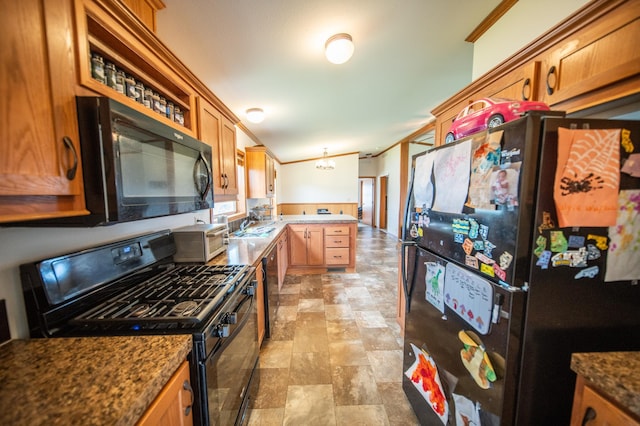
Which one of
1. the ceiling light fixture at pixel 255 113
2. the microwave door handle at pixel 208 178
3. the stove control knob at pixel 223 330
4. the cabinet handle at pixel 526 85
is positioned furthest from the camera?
the ceiling light fixture at pixel 255 113

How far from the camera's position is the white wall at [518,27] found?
3.84ft

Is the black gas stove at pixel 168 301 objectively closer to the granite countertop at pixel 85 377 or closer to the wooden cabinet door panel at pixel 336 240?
the granite countertop at pixel 85 377

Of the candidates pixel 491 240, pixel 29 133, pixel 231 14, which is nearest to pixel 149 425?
pixel 29 133

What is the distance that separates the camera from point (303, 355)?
6.31 feet

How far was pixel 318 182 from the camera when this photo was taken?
7078mm

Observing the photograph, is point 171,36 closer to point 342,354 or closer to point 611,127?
point 611,127

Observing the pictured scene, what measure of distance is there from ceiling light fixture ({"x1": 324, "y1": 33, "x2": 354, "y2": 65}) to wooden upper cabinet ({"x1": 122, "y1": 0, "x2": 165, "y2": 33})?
1004 mm

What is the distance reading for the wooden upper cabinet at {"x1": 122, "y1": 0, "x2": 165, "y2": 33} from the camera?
1.12 metres

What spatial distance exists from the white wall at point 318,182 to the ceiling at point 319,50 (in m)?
3.94

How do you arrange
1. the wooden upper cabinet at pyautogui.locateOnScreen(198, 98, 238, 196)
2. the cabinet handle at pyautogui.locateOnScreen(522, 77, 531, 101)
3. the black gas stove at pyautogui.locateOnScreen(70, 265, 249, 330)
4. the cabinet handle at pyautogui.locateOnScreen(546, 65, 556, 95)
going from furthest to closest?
the wooden upper cabinet at pyautogui.locateOnScreen(198, 98, 238, 196)
the cabinet handle at pyautogui.locateOnScreen(522, 77, 531, 101)
the cabinet handle at pyautogui.locateOnScreen(546, 65, 556, 95)
the black gas stove at pyautogui.locateOnScreen(70, 265, 249, 330)

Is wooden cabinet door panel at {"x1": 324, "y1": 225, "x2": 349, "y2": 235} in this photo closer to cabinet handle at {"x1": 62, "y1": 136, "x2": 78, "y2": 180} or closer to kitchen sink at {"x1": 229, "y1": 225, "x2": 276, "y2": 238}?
kitchen sink at {"x1": 229, "y1": 225, "x2": 276, "y2": 238}

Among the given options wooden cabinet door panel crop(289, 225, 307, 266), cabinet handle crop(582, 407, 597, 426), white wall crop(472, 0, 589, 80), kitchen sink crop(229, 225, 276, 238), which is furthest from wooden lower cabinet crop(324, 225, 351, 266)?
cabinet handle crop(582, 407, 597, 426)

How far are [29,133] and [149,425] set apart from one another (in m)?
0.84

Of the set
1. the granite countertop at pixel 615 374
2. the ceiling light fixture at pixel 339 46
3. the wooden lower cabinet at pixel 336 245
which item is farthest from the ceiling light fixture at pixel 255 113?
the granite countertop at pixel 615 374
